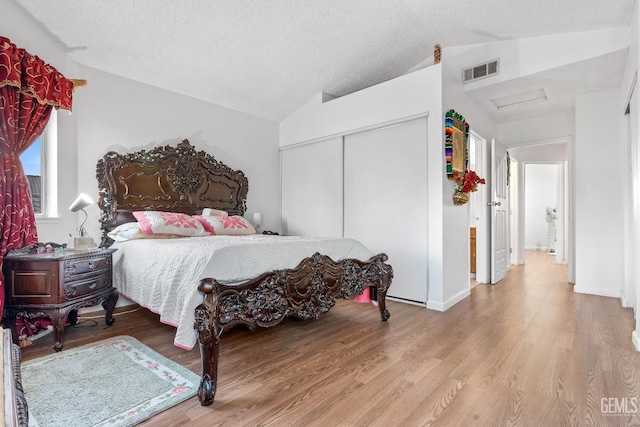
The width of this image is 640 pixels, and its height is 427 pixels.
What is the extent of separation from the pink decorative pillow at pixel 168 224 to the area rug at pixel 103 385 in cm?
116

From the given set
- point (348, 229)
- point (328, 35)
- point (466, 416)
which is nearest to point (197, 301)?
point (466, 416)

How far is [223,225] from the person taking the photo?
3715mm

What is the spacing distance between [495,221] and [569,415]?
11.6 ft

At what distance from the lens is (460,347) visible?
7.83 ft

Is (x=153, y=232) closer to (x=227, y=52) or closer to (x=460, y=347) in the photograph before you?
(x=227, y=52)

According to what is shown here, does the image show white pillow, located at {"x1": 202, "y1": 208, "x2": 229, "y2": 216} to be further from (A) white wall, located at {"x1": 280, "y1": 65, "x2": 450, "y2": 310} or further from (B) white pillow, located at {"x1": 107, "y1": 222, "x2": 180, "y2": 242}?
(A) white wall, located at {"x1": 280, "y1": 65, "x2": 450, "y2": 310}

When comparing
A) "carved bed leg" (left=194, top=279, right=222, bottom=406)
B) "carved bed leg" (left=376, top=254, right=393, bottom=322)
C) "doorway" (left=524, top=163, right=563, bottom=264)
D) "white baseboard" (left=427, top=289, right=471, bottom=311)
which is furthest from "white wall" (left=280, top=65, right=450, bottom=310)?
"doorway" (left=524, top=163, right=563, bottom=264)

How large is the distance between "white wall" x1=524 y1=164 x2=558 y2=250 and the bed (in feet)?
24.8

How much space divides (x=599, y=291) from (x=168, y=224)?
5.03m

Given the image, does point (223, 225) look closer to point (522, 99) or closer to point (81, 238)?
point (81, 238)

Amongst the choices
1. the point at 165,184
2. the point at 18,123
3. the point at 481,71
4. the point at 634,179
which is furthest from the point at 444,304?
the point at 18,123

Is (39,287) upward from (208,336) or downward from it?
upward

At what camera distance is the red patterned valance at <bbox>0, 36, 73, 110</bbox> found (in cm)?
235

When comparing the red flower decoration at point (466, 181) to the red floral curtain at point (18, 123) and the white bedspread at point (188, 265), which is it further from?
the red floral curtain at point (18, 123)
